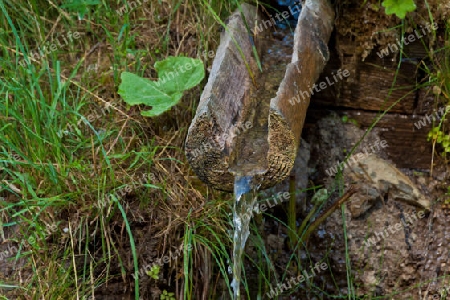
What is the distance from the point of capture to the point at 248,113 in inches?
101

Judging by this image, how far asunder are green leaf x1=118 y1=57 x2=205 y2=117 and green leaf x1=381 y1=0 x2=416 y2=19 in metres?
0.95

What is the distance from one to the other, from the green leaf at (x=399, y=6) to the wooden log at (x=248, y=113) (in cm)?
33

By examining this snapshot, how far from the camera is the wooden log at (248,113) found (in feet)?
7.37

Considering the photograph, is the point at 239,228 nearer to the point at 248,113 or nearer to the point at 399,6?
the point at 248,113

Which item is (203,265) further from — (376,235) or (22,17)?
(22,17)

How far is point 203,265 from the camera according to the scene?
2.63 meters

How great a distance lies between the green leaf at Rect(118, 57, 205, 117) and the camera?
9.24 ft

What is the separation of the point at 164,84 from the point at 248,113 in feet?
1.84

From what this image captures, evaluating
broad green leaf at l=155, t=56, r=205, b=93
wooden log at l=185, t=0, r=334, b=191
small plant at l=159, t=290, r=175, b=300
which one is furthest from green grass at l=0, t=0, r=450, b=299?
wooden log at l=185, t=0, r=334, b=191

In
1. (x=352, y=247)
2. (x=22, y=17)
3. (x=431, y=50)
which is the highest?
(x=22, y=17)

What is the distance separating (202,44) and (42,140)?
102 centimetres

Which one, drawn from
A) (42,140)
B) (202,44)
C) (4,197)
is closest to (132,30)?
(202,44)

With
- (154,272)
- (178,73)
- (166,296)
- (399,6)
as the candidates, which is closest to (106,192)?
(154,272)

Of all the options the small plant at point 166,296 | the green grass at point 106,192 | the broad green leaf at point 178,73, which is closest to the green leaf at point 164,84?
the broad green leaf at point 178,73
